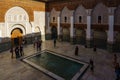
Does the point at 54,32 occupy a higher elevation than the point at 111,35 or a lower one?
higher

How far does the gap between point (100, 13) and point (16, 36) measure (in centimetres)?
1282

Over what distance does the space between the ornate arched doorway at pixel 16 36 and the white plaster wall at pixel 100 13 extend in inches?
450

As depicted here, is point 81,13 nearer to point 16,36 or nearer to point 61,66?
point 61,66

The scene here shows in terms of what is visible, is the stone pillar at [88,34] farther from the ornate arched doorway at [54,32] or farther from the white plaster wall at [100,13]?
the ornate arched doorway at [54,32]

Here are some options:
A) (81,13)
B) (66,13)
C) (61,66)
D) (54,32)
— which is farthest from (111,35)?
(54,32)

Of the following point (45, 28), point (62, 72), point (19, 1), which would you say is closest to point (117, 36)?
point (62, 72)

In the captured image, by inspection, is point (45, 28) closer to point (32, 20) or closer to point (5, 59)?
point (32, 20)

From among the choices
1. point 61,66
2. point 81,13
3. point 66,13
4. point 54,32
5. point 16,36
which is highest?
point 66,13

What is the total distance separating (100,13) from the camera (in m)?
16.9

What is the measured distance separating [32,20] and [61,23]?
5.08 m

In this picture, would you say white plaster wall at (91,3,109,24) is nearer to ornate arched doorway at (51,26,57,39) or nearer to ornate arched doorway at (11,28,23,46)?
ornate arched doorway at (51,26,57,39)

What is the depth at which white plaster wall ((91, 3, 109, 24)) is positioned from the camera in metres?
16.4

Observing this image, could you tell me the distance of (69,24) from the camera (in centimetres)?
2061

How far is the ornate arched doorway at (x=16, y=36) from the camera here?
60.6 ft
